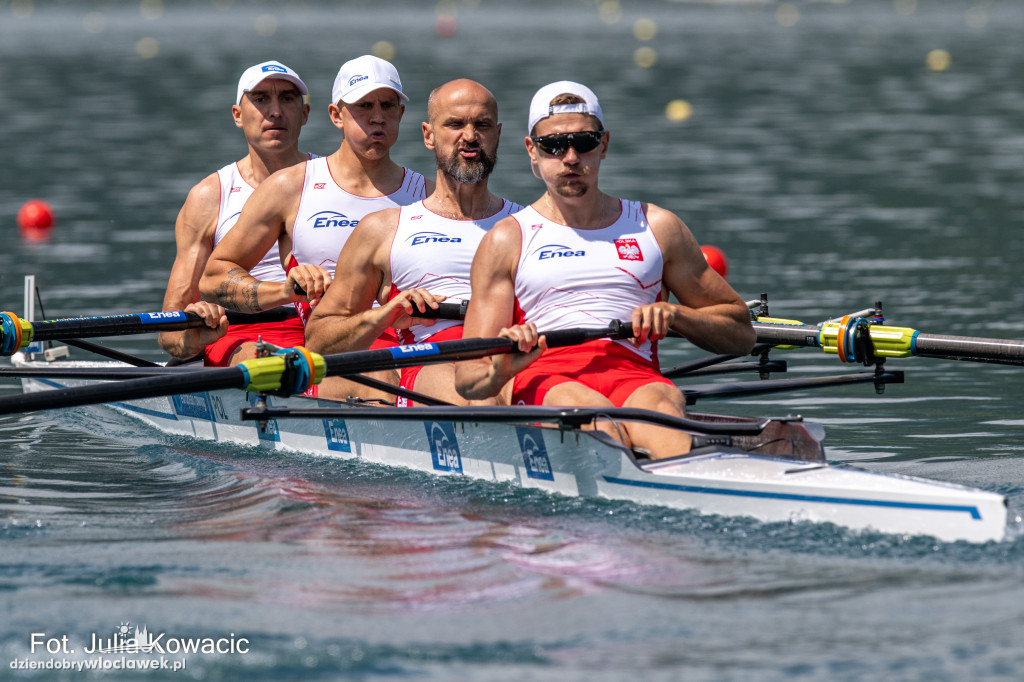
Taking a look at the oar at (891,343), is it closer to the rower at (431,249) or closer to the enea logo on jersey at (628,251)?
the enea logo on jersey at (628,251)

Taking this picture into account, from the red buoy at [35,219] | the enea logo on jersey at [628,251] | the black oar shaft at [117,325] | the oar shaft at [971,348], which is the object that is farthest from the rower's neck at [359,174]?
the red buoy at [35,219]

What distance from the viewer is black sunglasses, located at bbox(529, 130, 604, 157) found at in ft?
22.0

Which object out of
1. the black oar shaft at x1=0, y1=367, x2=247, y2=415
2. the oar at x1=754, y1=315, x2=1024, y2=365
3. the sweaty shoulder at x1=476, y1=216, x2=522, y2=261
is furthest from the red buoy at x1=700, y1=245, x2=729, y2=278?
the black oar shaft at x1=0, y1=367, x2=247, y2=415

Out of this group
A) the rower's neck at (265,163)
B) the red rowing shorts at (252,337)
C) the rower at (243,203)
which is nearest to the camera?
the red rowing shorts at (252,337)

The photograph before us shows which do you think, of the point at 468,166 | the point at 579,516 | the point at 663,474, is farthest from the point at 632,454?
the point at 468,166

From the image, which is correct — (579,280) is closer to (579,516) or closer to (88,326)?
(579,516)

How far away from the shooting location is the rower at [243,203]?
29.3ft

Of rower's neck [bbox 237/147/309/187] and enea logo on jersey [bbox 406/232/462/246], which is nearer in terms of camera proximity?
enea logo on jersey [bbox 406/232/462/246]

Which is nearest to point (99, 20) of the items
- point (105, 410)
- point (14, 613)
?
point (105, 410)

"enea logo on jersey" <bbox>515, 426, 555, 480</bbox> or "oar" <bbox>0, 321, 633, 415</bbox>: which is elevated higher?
"oar" <bbox>0, 321, 633, 415</bbox>

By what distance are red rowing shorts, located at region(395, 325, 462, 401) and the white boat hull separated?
361mm

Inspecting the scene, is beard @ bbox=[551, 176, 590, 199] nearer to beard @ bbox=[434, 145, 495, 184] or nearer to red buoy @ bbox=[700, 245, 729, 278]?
beard @ bbox=[434, 145, 495, 184]

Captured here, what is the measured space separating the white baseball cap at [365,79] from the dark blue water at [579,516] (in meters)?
2.05

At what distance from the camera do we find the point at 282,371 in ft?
22.1
